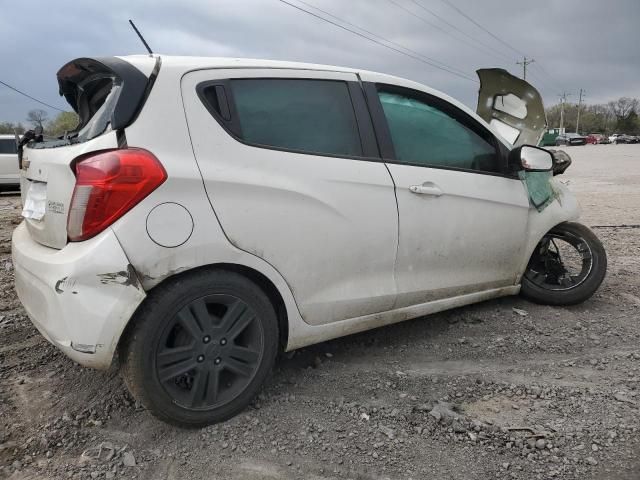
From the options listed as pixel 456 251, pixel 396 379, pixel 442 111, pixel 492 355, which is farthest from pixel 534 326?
pixel 442 111

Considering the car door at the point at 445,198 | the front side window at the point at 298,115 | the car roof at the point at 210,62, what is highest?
the car roof at the point at 210,62

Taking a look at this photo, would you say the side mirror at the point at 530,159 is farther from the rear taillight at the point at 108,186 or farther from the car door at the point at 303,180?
the rear taillight at the point at 108,186

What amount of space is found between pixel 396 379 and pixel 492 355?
0.71m

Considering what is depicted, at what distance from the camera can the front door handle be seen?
3059 millimetres

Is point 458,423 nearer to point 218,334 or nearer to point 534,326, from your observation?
point 218,334

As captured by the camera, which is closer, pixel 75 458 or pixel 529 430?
pixel 75 458

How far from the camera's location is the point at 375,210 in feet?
9.43

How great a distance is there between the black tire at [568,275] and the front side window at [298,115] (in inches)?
76.8

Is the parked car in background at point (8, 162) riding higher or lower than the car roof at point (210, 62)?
lower

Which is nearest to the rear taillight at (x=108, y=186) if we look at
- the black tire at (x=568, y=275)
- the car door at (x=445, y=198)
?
the car door at (x=445, y=198)

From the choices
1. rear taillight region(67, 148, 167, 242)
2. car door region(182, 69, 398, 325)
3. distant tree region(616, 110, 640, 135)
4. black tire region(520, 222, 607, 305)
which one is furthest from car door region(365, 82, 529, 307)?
distant tree region(616, 110, 640, 135)

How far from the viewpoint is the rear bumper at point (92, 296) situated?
2.17m

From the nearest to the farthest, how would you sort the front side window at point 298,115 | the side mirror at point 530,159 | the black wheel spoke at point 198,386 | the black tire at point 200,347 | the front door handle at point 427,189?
the black tire at point 200,347, the black wheel spoke at point 198,386, the front side window at point 298,115, the front door handle at point 427,189, the side mirror at point 530,159

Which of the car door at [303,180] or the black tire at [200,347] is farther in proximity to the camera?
the car door at [303,180]
